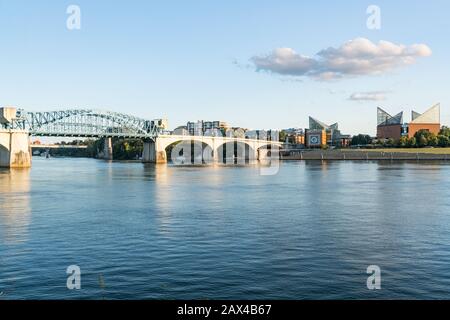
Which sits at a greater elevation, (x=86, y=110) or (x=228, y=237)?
(x=86, y=110)

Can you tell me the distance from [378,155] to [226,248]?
159499mm

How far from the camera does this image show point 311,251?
22.8 metres

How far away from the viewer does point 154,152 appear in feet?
517

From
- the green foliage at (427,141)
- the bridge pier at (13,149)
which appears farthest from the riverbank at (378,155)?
the bridge pier at (13,149)

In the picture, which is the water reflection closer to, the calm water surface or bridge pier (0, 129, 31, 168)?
the calm water surface

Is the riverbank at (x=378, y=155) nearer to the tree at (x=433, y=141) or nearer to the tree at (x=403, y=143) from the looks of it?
the tree at (x=433, y=141)

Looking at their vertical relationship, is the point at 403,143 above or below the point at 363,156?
above

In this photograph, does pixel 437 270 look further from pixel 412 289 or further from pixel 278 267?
pixel 278 267

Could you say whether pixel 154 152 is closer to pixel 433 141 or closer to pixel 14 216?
pixel 433 141

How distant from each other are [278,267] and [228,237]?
6.85 m

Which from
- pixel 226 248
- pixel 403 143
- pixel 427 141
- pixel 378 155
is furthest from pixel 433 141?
pixel 226 248

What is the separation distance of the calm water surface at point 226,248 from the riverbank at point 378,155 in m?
133

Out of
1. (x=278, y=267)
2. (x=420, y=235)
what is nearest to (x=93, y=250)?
(x=278, y=267)

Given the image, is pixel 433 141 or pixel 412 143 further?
pixel 412 143
